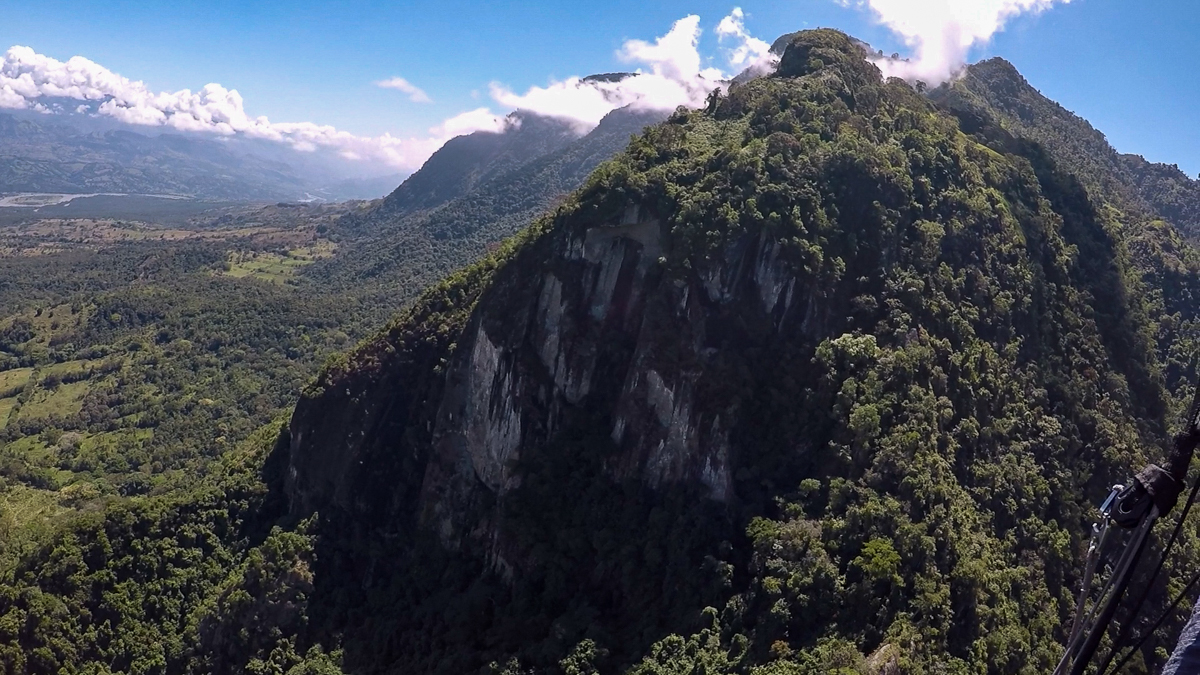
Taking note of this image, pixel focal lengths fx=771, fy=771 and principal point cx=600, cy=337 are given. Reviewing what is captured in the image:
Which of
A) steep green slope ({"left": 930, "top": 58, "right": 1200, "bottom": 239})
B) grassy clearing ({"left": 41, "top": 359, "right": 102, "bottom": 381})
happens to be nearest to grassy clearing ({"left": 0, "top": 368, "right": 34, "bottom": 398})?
grassy clearing ({"left": 41, "top": 359, "right": 102, "bottom": 381})

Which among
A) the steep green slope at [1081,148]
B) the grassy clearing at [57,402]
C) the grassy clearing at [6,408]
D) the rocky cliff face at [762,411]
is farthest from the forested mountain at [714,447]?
the grassy clearing at [6,408]

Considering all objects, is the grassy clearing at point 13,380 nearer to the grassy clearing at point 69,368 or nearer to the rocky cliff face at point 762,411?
the grassy clearing at point 69,368

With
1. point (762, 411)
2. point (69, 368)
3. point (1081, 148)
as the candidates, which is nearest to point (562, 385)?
point (762, 411)

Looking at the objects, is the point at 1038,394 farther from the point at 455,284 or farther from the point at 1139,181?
the point at 1139,181

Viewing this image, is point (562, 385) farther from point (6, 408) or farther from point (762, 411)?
point (6, 408)

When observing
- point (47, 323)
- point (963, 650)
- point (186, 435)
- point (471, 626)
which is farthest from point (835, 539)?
point (47, 323)

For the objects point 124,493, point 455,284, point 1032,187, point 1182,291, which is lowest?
point 124,493

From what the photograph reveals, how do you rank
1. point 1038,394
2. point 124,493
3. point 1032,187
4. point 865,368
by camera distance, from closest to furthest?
1. point 865,368
2. point 1038,394
3. point 1032,187
4. point 124,493

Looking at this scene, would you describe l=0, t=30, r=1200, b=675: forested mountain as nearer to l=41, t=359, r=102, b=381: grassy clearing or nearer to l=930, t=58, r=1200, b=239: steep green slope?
l=930, t=58, r=1200, b=239: steep green slope

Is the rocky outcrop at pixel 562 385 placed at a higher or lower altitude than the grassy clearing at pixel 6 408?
higher
